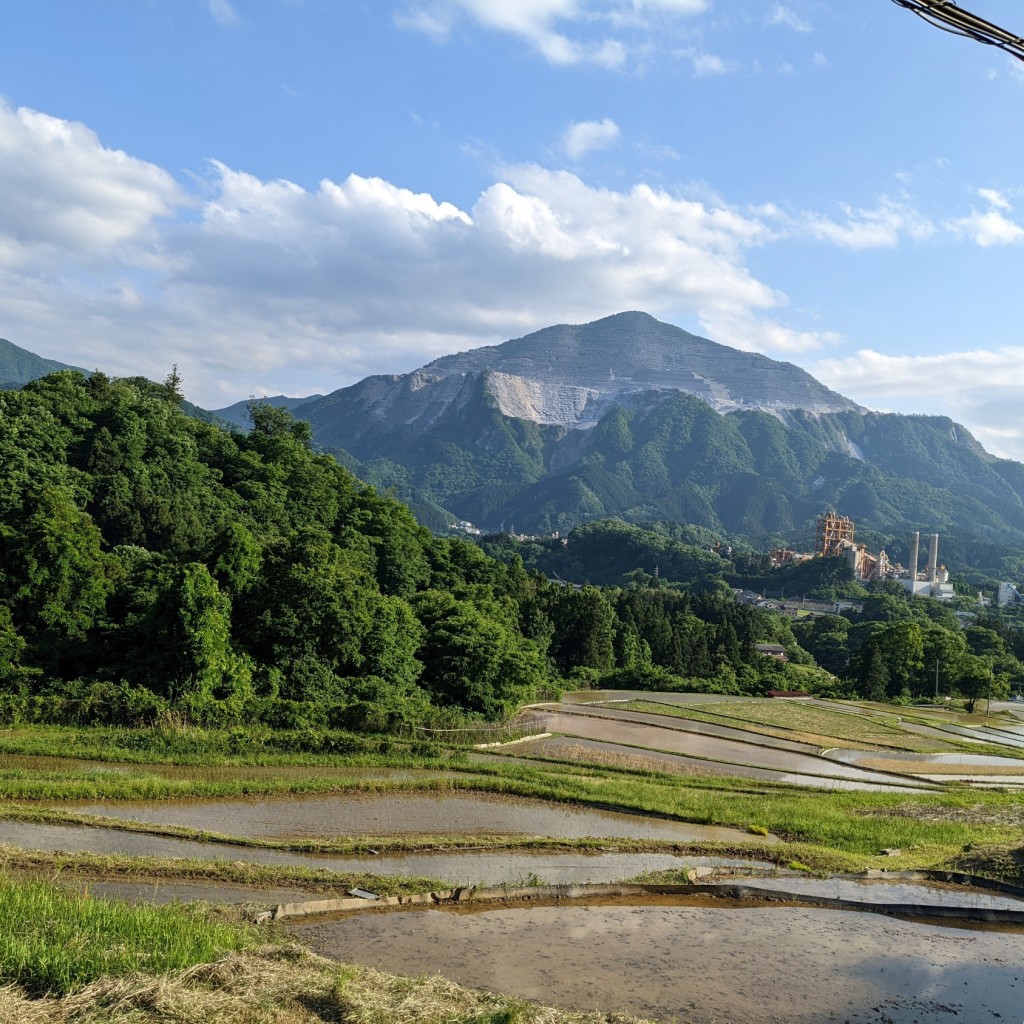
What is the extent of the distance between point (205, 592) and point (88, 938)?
69.4ft

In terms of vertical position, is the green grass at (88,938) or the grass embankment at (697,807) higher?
the green grass at (88,938)

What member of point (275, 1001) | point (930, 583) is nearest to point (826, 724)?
point (275, 1001)

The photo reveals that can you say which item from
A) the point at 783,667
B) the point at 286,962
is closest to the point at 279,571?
the point at 286,962

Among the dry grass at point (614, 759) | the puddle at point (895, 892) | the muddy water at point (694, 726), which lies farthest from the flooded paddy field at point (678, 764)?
the puddle at point (895, 892)

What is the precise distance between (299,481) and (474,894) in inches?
1724

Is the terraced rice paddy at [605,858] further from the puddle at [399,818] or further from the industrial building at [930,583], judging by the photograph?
the industrial building at [930,583]

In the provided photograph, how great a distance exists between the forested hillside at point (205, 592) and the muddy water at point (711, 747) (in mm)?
3187

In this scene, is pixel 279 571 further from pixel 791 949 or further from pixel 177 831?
pixel 791 949

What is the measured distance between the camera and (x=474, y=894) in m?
14.1

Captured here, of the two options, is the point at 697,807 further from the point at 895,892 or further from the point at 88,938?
the point at 88,938

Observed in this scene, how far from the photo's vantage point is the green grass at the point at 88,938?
8.76 meters

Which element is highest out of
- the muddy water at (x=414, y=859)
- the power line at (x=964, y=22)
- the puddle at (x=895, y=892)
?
the power line at (x=964, y=22)

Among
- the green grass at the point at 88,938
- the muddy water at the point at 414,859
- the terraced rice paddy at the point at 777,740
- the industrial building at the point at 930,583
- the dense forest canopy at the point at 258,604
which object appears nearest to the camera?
the green grass at the point at 88,938

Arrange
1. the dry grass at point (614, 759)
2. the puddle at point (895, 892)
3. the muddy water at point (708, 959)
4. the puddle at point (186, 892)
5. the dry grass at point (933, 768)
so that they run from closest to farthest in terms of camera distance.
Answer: the muddy water at point (708, 959) → the puddle at point (186, 892) → the puddle at point (895, 892) → the dry grass at point (614, 759) → the dry grass at point (933, 768)
